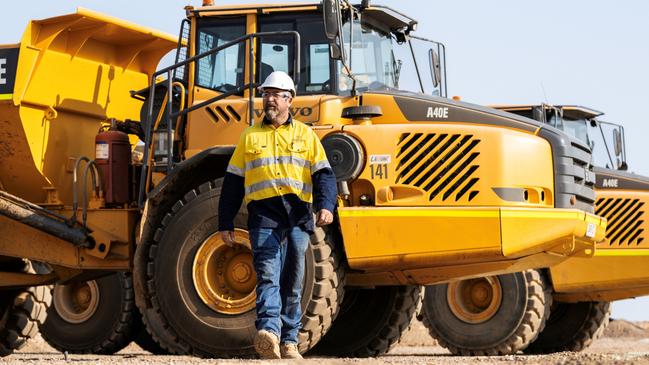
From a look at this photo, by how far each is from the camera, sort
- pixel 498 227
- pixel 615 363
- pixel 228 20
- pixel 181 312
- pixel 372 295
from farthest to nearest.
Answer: pixel 372 295 → pixel 228 20 → pixel 181 312 → pixel 498 227 → pixel 615 363

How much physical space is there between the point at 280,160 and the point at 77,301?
5.87 m

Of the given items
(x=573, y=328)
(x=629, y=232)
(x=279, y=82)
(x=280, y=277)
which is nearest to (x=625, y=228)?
(x=629, y=232)

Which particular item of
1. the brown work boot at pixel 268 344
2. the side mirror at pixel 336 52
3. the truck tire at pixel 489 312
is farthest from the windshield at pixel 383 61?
the truck tire at pixel 489 312

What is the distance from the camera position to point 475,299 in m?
14.4

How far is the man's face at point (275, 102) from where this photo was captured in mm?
9078

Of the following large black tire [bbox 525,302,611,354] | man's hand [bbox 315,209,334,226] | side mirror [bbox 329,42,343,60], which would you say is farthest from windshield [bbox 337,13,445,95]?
large black tire [bbox 525,302,611,354]

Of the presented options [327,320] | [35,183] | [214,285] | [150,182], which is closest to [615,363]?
[327,320]

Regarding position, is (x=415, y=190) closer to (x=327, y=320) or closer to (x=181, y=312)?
(x=327, y=320)

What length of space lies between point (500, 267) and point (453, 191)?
83 centimetres

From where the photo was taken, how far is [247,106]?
1064 centimetres

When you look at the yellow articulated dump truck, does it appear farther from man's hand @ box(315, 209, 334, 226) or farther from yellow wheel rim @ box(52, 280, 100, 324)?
yellow wheel rim @ box(52, 280, 100, 324)

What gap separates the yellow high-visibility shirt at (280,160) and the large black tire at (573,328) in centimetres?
751

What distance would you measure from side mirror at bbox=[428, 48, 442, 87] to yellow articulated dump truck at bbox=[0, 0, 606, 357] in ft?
0.07

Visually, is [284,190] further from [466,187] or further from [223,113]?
[223,113]
